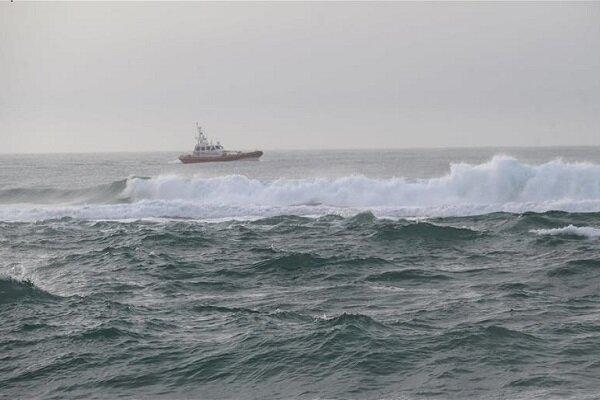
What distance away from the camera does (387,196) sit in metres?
45.2

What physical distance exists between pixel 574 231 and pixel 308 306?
49.2ft

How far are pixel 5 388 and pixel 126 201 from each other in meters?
39.6

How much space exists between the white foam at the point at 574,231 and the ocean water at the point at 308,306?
16 cm

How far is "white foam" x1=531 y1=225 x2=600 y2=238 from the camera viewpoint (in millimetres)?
27272

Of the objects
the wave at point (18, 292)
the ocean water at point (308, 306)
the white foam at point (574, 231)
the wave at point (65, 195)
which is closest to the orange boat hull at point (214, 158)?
the wave at point (65, 195)

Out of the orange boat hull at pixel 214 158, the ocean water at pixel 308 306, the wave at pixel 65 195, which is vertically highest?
the orange boat hull at pixel 214 158

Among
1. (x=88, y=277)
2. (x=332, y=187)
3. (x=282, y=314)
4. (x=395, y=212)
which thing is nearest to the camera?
(x=282, y=314)

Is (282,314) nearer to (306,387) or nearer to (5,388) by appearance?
(306,387)

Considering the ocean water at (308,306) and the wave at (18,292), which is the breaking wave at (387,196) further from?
the wave at (18,292)

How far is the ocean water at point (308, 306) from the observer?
12.6 metres

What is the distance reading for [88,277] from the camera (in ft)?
72.4

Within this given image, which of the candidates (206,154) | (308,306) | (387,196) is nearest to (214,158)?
(206,154)

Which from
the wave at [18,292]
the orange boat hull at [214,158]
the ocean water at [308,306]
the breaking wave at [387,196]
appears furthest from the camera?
the orange boat hull at [214,158]

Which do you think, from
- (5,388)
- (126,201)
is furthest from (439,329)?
(126,201)
